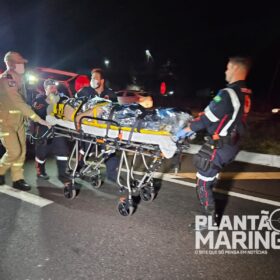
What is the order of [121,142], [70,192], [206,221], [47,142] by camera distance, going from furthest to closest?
[47,142] → [70,192] → [121,142] → [206,221]

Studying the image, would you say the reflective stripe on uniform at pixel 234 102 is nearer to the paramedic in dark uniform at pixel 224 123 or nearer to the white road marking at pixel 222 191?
the paramedic in dark uniform at pixel 224 123

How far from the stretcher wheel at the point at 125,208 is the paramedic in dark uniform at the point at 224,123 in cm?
97

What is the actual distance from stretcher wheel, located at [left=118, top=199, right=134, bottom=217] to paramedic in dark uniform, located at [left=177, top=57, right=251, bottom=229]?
38.1 inches

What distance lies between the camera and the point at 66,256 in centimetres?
313

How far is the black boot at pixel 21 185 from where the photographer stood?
4902 mm

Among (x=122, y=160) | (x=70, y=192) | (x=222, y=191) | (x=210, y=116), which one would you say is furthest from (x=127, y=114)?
(x=222, y=191)

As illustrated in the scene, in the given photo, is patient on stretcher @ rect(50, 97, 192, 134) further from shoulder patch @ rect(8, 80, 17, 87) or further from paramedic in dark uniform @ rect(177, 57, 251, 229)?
shoulder patch @ rect(8, 80, 17, 87)

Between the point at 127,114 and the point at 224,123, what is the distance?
4.02ft

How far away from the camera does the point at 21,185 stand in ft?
16.2

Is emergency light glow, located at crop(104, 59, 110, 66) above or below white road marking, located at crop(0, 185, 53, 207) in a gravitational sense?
below

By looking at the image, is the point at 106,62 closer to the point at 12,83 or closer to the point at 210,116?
the point at 12,83

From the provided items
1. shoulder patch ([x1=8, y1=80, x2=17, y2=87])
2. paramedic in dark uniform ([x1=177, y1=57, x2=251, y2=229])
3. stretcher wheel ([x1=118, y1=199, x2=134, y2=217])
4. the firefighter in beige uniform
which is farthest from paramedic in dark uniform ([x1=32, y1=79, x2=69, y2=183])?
paramedic in dark uniform ([x1=177, y1=57, x2=251, y2=229])

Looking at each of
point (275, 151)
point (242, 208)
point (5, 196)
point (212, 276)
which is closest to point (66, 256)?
point (212, 276)

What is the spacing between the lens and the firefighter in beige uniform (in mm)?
4645
